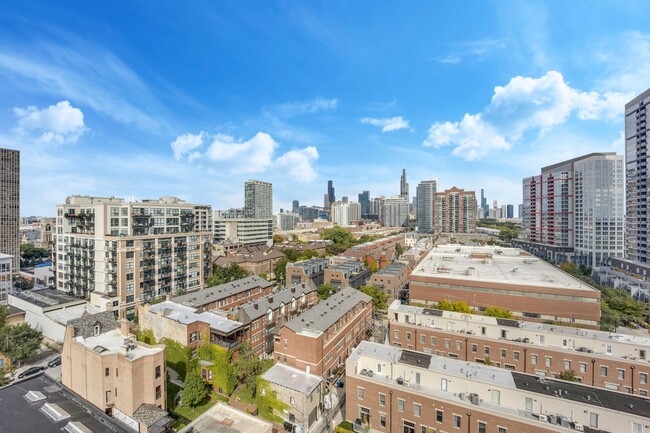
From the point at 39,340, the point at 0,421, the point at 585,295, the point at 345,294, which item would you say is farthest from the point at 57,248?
the point at 585,295

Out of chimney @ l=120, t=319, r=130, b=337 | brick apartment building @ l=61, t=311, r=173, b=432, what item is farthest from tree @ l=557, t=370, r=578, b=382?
chimney @ l=120, t=319, r=130, b=337

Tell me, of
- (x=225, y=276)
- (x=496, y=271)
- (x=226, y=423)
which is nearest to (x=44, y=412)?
(x=226, y=423)

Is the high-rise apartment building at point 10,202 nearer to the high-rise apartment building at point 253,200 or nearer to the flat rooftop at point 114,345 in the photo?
A: the flat rooftop at point 114,345

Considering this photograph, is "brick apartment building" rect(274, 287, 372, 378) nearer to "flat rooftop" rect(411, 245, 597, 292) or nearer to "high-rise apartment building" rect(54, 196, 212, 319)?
"flat rooftop" rect(411, 245, 597, 292)

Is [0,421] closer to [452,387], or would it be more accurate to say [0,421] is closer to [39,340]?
[39,340]

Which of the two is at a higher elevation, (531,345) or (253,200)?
(253,200)

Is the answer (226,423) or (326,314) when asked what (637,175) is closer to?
(326,314)
